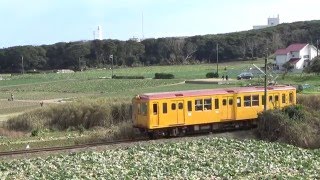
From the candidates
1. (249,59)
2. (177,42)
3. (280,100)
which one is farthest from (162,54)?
(280,100)

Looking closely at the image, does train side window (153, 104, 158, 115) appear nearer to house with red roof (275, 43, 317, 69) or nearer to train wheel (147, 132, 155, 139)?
train wheel (147, 132, 155, 139)

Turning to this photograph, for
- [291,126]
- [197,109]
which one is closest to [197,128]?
[197,109]

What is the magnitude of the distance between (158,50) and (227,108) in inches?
4025

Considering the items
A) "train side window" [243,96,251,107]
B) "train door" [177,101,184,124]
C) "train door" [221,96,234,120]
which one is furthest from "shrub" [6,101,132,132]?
"train door" [177,101,184,124]

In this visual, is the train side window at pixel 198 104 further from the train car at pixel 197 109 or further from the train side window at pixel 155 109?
the train side window at pixel 155 109

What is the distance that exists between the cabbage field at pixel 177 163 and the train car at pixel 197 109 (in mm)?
1884

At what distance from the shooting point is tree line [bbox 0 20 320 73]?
117 m

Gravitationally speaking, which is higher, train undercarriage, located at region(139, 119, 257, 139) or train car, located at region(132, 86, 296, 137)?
train car, located at region(132, 86, 296, 137)

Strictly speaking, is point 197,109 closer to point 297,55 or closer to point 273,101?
point 273,101

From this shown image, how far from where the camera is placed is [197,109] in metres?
28.2

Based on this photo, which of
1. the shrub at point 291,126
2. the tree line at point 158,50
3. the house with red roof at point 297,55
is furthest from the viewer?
the tree line at point 158,50

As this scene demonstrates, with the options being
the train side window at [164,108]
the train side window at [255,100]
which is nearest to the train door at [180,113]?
the train side window at [164,108]

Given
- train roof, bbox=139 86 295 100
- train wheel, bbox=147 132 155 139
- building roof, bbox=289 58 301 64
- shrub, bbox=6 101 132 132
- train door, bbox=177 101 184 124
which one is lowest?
shrub, bbox=6 101 132 132

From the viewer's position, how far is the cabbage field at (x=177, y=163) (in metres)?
19.8
